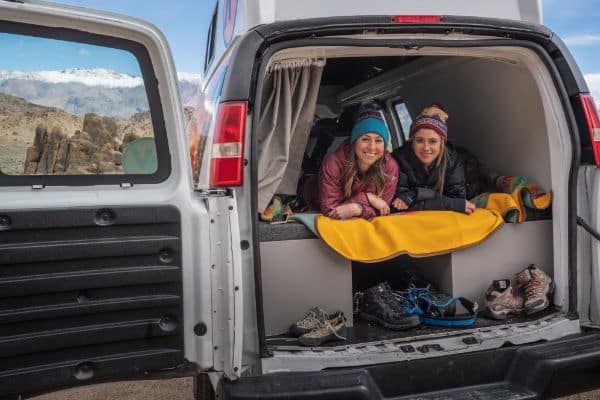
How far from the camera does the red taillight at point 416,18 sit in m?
2.60

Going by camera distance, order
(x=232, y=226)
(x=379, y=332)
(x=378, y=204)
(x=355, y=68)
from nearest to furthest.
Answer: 1. (x=232, y=226)
2. (x=379, y=332)
3. (x=378, y=204)
4. (x=355, y=68)

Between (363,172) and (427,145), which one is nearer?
→ (363,172)

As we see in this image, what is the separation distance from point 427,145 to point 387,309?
1200 mm

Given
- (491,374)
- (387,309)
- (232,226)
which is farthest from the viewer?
(387,309)

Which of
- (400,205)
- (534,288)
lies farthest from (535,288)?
(400,205)

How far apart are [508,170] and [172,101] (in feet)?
8.15

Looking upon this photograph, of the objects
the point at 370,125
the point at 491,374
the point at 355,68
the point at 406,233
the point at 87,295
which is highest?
the point at 355,68

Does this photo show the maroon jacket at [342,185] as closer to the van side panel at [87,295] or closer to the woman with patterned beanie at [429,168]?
the woman with patterned beanie at [429,168]

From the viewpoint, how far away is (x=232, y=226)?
87.1 inches

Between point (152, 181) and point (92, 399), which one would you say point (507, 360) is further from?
point (92, 399)

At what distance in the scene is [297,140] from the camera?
11.2 feet

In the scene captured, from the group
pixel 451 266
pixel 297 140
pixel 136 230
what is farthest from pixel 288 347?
pixel 297 140

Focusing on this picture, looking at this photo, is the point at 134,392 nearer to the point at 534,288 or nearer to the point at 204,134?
the point at 204,134

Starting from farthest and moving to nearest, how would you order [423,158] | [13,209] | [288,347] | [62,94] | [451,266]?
1. [423,158]
2. [451,266]
3. [288,347]
4. [62,94]
5. [13,209]
